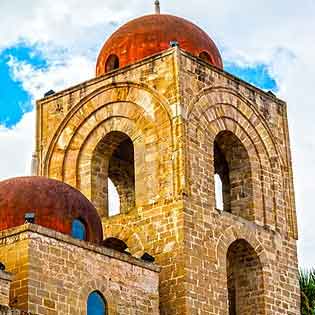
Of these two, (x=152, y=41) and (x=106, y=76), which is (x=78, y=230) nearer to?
(x=106, y=76)

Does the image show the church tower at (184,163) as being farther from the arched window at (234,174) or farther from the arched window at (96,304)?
the arched window at (96,304)

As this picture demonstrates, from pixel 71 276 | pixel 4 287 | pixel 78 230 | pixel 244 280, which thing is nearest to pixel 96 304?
pixel 71 276

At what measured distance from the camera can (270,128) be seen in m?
35.0

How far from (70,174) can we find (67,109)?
223 cm

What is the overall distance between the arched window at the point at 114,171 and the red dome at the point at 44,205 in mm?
5115

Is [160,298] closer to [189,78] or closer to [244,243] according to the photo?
[244,243]

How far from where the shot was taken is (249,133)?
34.3 m

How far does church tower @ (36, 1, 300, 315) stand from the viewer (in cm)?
3083

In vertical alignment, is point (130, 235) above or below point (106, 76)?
below

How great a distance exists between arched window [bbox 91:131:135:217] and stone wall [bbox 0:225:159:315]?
5.67 metres

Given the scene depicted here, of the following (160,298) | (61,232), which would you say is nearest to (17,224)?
(61,232)

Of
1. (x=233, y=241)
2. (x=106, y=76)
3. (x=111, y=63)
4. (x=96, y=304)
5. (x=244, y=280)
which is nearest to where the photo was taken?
(x=96, y=304)

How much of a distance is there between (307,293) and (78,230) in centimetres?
1465

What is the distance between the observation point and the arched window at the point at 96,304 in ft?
87.0
